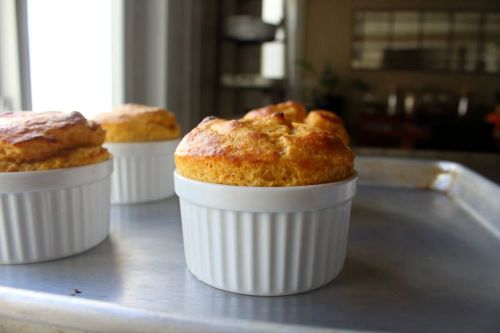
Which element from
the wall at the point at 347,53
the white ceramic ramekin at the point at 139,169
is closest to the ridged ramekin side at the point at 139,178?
the white ceramic ramekin at the point at 139,169

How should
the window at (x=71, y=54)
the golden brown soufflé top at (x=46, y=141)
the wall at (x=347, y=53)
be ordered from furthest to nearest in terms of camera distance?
the wall at (x=347, y=53)
the window at (x=71, y=54)
the golden brown soufflé top at (x=46, y=141)

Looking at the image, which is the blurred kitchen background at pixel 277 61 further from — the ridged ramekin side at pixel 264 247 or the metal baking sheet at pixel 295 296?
the ridged ramekin side at pixel 264 247

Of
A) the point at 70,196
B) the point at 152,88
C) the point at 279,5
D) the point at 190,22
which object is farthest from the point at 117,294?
the point at 279,5

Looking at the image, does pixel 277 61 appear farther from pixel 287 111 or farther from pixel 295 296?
pixel 295 296

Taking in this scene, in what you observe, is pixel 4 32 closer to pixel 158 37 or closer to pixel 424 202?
pixel 158 37

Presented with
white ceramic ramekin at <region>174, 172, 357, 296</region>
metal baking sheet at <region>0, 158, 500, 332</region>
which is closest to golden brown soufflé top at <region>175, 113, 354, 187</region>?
white ceramic ramekin at <region>174, 172, 357, 296</region>

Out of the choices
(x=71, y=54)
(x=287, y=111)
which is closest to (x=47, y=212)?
(x=287, y=111)
